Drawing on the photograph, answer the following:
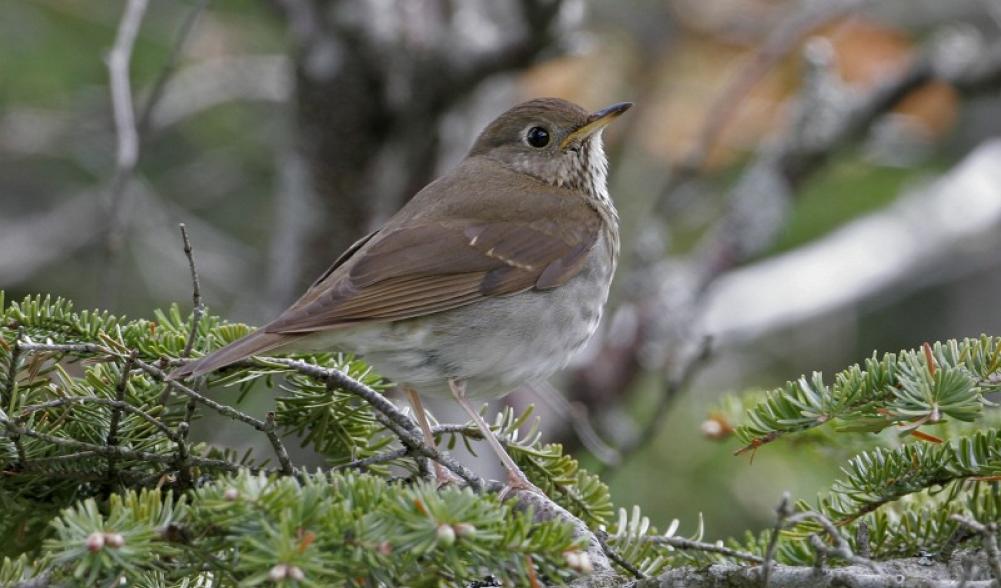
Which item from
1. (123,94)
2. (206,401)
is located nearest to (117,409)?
(206,401)

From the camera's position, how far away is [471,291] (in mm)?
3803

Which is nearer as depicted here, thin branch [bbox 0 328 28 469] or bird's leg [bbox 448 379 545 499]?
thin branch [bbox 0 328 28 469]

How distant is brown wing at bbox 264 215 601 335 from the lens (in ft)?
11.5

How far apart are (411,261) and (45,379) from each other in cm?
133

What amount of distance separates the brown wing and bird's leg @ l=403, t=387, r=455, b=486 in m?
0.25

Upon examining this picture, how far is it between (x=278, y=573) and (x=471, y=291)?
1931 mm

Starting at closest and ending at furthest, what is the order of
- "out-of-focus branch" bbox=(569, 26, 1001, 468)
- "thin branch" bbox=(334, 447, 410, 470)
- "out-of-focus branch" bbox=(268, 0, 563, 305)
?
1. "thin branch" bbox=(334, 447, 410, 470)
2. "out-of-focus branch" bbox=(268, 0, 563, 305)
3. "out-of-focus branch" bbox=(569, 26, 1001, 468)

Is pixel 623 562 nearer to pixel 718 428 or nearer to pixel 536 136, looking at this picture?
pixel 718 428

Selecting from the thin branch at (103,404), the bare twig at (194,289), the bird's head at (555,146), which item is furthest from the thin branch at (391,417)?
the bird's head at (555,146)

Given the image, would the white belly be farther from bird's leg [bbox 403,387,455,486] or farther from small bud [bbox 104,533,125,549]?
small bud [bbox 104,533,125,549]

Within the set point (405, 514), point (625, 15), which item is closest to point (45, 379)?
point (405, 514)

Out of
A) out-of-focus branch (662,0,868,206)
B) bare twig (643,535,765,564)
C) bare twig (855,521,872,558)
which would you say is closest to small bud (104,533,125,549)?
bare twig (643,535,765,564)

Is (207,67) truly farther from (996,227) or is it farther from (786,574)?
(786,574)

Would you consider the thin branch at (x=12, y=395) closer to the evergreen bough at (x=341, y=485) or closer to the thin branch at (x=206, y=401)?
the evergreen bough at (x=341, y=485)
